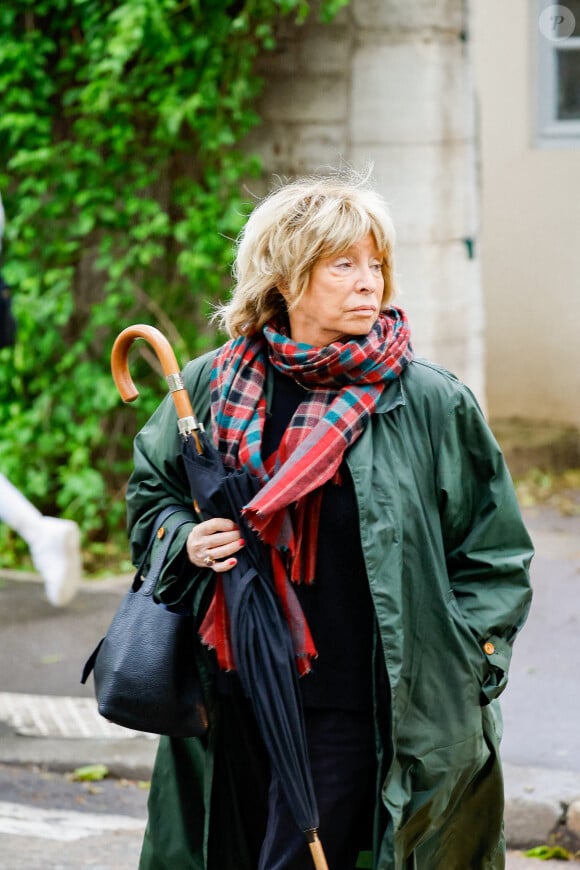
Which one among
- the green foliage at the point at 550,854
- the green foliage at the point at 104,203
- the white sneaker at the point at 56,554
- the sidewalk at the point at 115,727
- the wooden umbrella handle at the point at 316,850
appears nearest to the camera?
the wooden umbrella handle at the point at 316,850

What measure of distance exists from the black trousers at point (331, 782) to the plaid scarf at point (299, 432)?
151 mm

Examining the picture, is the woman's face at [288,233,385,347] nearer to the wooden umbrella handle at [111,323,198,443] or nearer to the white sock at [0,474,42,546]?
the wooden umbrella handle at [111,323,198,443]

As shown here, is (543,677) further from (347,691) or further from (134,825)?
(347,691)

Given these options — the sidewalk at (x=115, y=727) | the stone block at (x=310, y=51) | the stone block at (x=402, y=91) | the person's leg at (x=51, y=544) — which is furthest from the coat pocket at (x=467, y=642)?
the stone block at (x=310, y=51)

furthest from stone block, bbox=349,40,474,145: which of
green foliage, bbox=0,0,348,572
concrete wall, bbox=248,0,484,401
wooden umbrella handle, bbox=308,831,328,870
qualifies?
wooden umbrella handle, bbox=308,831,328,870

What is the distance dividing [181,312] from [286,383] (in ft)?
13.9

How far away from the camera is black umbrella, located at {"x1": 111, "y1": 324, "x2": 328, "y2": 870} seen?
2670 mm

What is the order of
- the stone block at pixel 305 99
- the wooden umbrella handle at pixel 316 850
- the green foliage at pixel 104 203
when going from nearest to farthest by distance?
1. the wooden umbrella handle at pixel 316 850
2. the green foliage at pixel 104 203
3. the stone block at pixel 305 99

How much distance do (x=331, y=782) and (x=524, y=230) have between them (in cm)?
669

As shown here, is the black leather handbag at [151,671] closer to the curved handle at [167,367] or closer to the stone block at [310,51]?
the curved handle at [167,367]

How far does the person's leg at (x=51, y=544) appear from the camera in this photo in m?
4.76

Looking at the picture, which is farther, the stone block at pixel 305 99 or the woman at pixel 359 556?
the stone block at pixel 305 99

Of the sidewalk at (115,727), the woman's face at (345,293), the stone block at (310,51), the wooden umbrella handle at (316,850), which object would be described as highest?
the stone block at (310,51)

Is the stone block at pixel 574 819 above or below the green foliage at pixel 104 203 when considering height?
below
